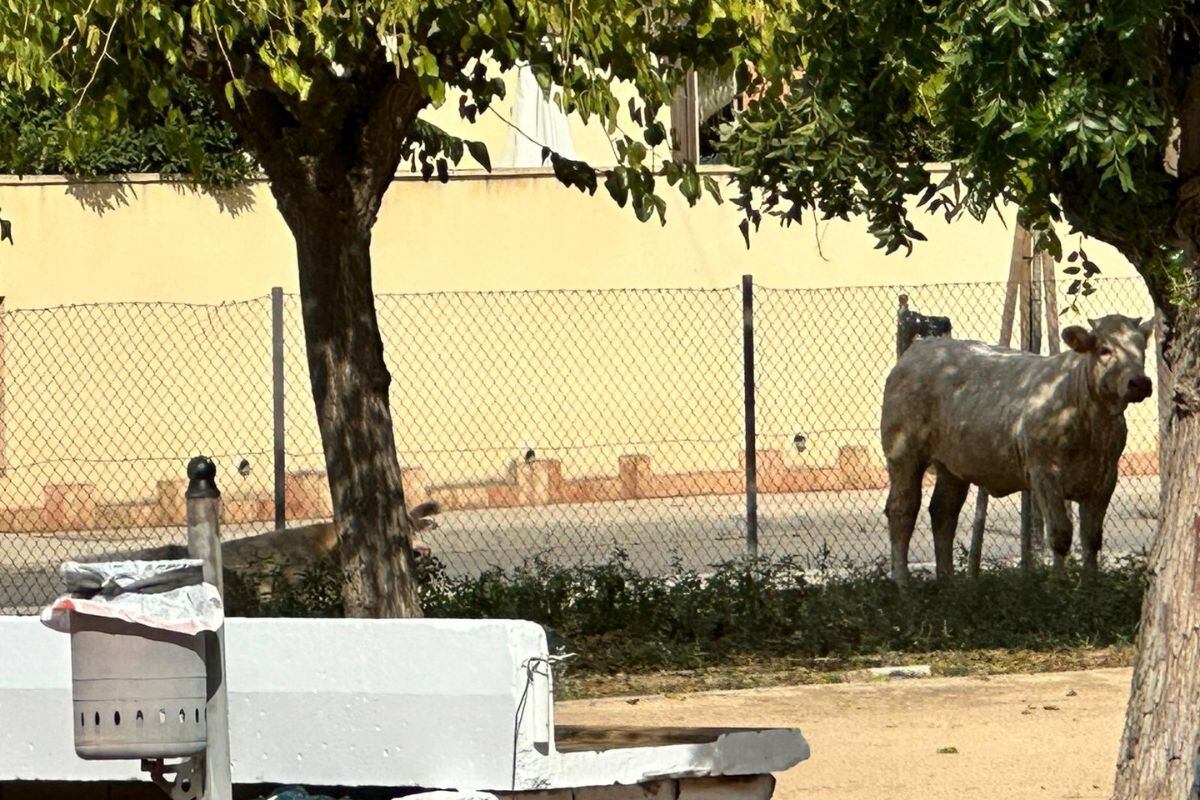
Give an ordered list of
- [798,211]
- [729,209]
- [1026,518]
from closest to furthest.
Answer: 1. [798,211]
2. [1026,518]
3. [729,209]

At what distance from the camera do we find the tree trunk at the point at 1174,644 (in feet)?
21.2

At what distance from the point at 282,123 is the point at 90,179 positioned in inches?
455

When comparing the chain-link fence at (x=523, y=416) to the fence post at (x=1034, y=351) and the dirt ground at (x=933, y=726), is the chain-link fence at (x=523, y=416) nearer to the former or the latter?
the fence post at (x=1034, y=351)

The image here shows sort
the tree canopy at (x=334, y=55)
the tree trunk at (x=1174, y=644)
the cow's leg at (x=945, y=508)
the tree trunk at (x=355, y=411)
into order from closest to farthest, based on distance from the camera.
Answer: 1. the tree trunk at (x=1174, y=644)
2. the tree canopy at (x=334, y=55)
3. the tree trunk at (x=355, y=411)
4. the cow's leg at (x=945, y=508)

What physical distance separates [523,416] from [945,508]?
26.9 ft

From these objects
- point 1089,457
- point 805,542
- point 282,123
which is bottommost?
point 805,542

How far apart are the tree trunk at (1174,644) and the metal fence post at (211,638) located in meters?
3.04

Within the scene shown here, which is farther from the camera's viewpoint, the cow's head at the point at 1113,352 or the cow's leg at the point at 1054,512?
the cow's leg at the point at 1054,512

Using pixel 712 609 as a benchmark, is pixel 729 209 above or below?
above

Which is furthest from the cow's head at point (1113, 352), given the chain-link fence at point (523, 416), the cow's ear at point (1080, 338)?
the chain-link fence at point (523, 416)

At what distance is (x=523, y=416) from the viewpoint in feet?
68.7

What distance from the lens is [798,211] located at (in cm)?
1091

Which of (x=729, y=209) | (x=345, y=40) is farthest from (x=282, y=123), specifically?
(x=729, y=209)

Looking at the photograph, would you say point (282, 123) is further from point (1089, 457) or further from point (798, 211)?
point (1089, 457)
